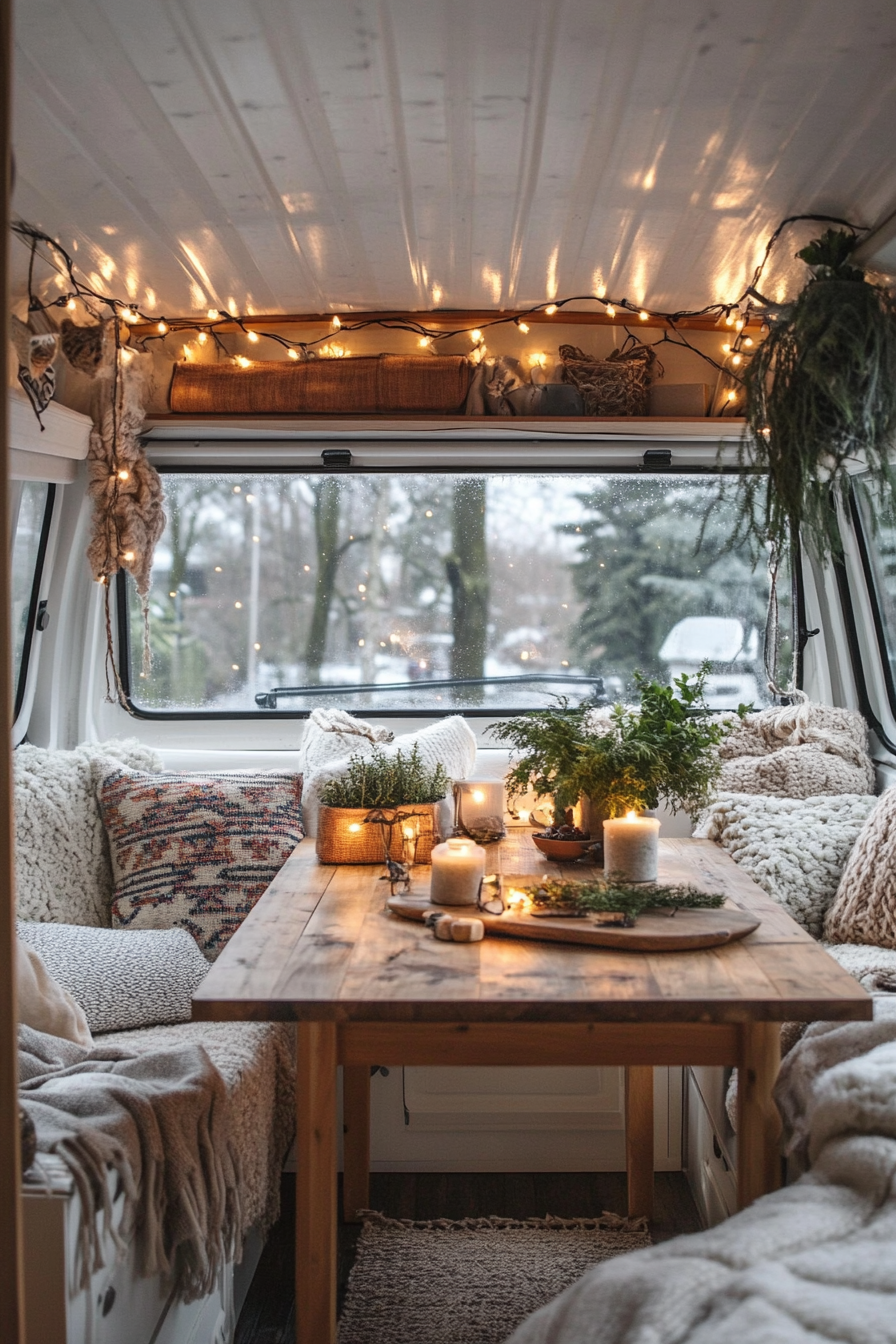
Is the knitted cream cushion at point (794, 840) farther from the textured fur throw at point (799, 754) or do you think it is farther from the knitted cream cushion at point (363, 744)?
the knitted cream cushion at point (363, 744)

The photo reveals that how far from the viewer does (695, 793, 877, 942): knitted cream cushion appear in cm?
268

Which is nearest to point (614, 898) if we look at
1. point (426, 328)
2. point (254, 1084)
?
point (254, 1084)

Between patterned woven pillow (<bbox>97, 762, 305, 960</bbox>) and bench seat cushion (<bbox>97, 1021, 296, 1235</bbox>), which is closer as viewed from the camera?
bench seat cushion (<bbox>97, 1021, 296, 1235</bbox>)

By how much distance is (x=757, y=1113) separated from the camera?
1.74 m

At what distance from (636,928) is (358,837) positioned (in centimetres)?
78

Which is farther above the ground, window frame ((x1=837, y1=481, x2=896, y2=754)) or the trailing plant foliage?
window frame ((x1=837, y1=481, x2=896, y2=754))

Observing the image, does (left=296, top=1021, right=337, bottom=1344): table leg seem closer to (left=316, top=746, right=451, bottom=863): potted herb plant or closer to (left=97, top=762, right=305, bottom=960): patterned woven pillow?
(left=316, top=746, right=451, bottom=863): potted herb plant

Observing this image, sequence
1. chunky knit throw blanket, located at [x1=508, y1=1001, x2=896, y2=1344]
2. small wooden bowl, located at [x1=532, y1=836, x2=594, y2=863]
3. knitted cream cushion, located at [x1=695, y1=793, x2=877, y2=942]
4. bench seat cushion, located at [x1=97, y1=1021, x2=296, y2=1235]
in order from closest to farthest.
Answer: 1. chunky knit throw blanket, located at [x1=508, y1=1001, x2=896, y2=1344]
2. bench seat cushion, located at [x1=97, y1=1021, x2=296, y2=1235]
3. small wooden bowl, located at [x1=532, y1=836, x2=594, y2=863]
4. knitted cream cushion, located at [x1=695, y1=793, x2=877, y2=942]

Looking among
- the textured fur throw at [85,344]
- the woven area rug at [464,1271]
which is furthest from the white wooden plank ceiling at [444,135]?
the woven area rug at [464,1271]

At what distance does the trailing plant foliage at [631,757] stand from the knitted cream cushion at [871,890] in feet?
1.59

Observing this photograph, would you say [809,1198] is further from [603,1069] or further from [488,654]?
[488,654]

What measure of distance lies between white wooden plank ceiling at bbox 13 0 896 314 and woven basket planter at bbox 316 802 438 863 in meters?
1.31

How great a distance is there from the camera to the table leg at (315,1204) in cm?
173

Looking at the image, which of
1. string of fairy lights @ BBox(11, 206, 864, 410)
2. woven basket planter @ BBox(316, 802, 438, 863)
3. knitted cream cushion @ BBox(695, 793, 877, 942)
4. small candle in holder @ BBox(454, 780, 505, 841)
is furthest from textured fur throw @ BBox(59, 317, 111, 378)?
knitted cream cushion @ BBox(695, 793, 877, 942)
